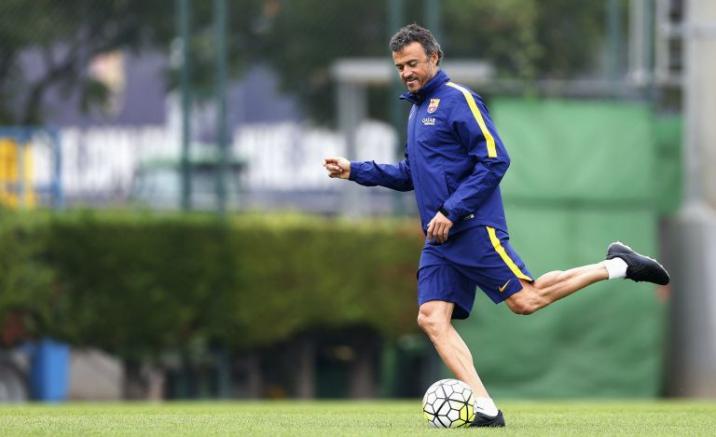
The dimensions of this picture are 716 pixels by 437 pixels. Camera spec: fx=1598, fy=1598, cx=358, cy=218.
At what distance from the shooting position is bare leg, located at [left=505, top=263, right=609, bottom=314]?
893cm

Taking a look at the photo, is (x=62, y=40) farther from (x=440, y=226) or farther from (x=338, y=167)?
(x=440, y=226)

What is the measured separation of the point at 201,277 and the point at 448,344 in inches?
357

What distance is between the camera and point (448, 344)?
8.80 m

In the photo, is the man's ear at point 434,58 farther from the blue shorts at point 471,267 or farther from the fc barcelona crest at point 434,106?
the blue shorts at point 471,267

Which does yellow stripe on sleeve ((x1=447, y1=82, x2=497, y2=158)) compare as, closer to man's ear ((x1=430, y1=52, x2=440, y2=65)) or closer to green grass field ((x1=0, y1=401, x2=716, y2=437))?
man's ear ((x1=430, y1=52, x2=440, y2=65))

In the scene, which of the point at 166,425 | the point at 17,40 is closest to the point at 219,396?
the point at 17,40

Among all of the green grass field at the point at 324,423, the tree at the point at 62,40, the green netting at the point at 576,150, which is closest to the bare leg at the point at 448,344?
the green grass field at the point at 324,423

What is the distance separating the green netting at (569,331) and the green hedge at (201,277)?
1.23 meters

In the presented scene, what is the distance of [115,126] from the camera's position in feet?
60.3

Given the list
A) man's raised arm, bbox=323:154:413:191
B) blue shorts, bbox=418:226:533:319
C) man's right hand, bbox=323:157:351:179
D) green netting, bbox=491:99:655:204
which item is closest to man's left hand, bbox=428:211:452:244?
blue shorts, bbox=418:226:533:319

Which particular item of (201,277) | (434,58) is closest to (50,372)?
(201,277)

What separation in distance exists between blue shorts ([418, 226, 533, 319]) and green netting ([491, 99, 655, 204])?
8.89 metres

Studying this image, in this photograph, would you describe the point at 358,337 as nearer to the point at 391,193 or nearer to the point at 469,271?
the point at 391,193

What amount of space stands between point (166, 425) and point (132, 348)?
28.7 feet
